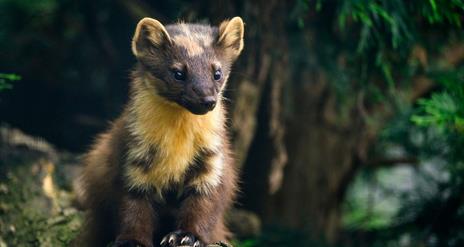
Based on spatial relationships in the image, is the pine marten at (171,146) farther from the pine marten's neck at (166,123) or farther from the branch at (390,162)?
the branch at (390,162)

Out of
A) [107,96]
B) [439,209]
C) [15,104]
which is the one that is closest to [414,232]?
[439,209]

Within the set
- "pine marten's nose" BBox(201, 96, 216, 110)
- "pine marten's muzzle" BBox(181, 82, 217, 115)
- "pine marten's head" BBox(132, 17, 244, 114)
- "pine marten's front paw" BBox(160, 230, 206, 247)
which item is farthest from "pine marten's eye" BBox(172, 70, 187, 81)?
"pine marten's front paw" BBox(160, 230, 206, 247)

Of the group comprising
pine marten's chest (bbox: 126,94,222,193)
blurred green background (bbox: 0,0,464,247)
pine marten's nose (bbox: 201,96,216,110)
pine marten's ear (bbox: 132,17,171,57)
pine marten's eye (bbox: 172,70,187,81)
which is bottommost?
blurred green background (bbox: 0,0,464,247)

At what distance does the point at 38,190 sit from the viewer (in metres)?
6.78

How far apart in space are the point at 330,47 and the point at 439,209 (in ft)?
6.87

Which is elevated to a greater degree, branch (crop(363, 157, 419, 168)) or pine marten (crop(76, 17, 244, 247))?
pine marten (crop(76, 17, 244, 247))

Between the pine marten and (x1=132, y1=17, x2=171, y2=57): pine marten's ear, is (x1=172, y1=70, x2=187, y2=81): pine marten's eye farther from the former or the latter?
(x1=132, y1=17, x2=171, y2=57): pine marten's ear

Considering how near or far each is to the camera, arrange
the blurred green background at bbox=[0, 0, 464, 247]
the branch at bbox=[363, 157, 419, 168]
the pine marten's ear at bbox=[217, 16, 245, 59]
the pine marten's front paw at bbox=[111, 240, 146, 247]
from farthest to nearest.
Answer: the branch at bbox=[363, 157, 419, 168] < the blurred green background at bbox=[0, 0, 464, 247] < the pine marten's ear at bbox=[217, 16, 245, 59] < the pine marten's front paw at bbox=[111, 240, 146, 247]

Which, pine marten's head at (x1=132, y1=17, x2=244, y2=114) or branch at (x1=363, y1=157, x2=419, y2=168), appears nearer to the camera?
pine marten's head at (x1=132, y1=17, x2=244, y2=114)

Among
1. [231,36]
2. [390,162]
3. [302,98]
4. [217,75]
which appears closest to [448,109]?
[231,36]

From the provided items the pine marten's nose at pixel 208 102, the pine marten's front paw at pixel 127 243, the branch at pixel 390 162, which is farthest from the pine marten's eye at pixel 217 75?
the branch at pixel 390 162

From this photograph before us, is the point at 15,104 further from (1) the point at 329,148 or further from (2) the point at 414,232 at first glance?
(2) the point at 414,232

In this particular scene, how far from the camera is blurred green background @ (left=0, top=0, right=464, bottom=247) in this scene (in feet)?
24.2

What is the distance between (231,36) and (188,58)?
0.53m
